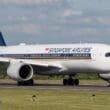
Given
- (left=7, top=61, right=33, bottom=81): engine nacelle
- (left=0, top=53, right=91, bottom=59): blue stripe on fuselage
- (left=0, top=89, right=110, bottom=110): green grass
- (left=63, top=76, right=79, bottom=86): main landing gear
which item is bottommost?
(left=0, top=89, right=110, bottom=110): green grass

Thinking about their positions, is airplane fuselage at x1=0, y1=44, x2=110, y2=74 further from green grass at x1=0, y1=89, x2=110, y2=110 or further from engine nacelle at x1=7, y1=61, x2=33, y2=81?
green grass at x1=0, y1=89, x2=110, y2=110

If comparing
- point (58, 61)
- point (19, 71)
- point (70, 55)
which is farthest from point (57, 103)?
point (58, 61)

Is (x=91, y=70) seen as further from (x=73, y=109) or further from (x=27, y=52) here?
(x=73, y=109)

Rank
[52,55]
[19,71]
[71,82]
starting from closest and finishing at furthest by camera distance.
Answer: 1. [19,71]
2. [52,55]
3. [71,82]

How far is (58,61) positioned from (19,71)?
13.2ft

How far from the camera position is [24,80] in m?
53.2

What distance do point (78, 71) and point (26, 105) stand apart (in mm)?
25000

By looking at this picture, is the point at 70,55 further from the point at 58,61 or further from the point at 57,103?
the point at 57,103

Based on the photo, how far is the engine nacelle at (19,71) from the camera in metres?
52.6

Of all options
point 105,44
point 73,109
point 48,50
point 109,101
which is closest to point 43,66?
point 48,50

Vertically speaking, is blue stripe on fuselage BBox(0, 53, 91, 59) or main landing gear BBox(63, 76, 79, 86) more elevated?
blue stripe on fuselage BBox(0, 53, 91, 59)

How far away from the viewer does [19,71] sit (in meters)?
53.0

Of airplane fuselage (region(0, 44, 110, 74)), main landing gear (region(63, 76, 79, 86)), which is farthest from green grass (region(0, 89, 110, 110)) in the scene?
main landing gear (region(63, 76, 79, 86))

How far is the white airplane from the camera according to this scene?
51781 millimetres
